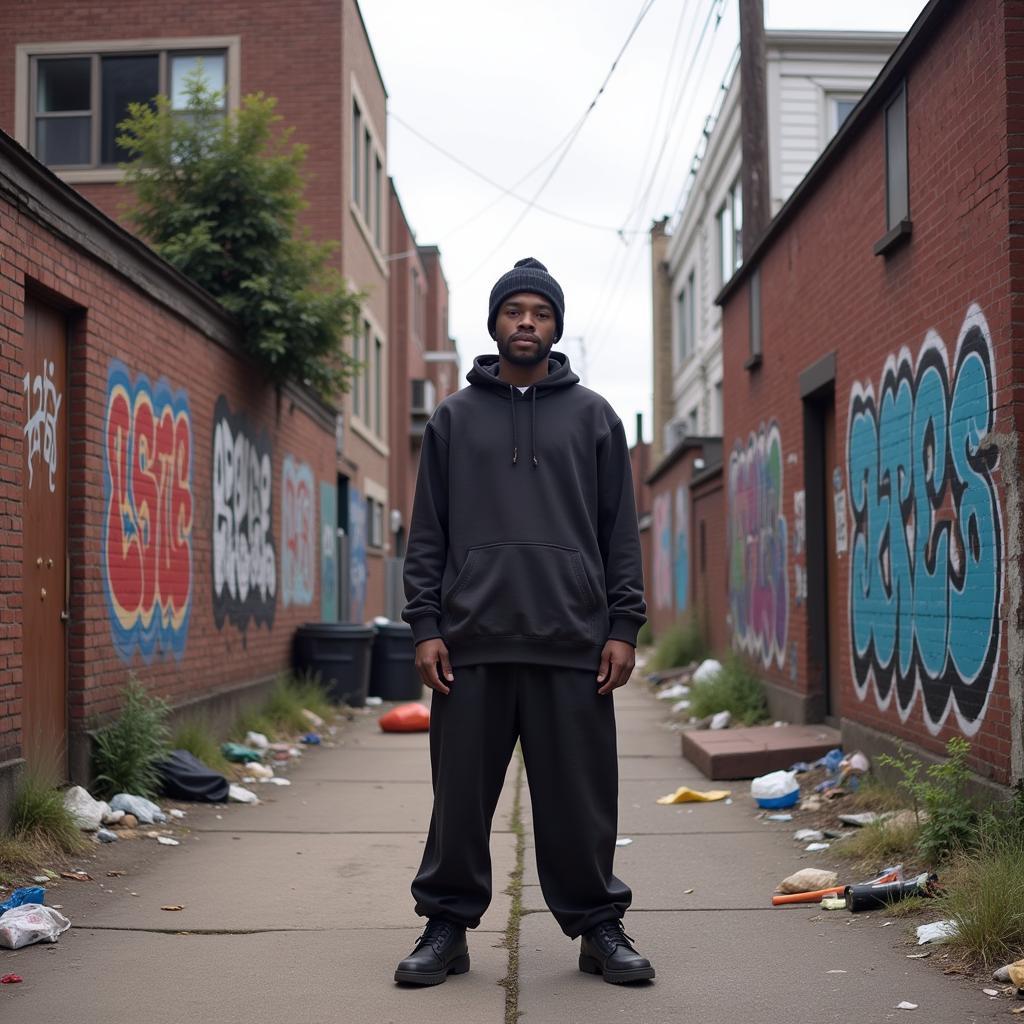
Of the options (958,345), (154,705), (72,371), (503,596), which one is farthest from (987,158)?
(154,705)

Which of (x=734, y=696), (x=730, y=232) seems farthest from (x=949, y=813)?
(x=730, y=232)

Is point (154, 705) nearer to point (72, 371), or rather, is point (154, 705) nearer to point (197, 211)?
point (72, 371)

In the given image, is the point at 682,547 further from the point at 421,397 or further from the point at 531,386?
the point at 531,386

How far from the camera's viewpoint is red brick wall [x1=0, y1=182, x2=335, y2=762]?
659 centimetres

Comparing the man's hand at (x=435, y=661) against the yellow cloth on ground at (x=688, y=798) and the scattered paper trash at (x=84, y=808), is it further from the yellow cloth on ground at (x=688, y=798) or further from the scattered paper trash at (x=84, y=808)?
the yellow cloth on ground at (x=688, y=798)

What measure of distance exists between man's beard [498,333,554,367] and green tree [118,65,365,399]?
291 inches

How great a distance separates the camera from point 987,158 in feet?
19.9

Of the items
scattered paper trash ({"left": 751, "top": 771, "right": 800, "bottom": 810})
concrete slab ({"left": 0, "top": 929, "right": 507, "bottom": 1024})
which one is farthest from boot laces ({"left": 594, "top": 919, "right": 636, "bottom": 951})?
scattered paper trash ({"left": 751, "top": 771, "right": 800, "bottom": 810})

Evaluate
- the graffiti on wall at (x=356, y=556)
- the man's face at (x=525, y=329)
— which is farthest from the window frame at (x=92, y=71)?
the man's face at (x=525, y=329)

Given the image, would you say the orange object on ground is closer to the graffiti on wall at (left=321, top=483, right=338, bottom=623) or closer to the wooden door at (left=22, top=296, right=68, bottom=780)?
the graffiti on wall at (left=321, top=483, right=338, bottom=623)

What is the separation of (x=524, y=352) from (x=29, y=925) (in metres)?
2.72

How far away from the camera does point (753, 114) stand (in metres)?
13.8

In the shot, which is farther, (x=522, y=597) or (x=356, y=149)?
(x=356, y=149)

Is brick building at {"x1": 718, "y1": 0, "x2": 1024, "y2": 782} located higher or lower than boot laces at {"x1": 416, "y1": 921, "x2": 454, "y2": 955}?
higher
